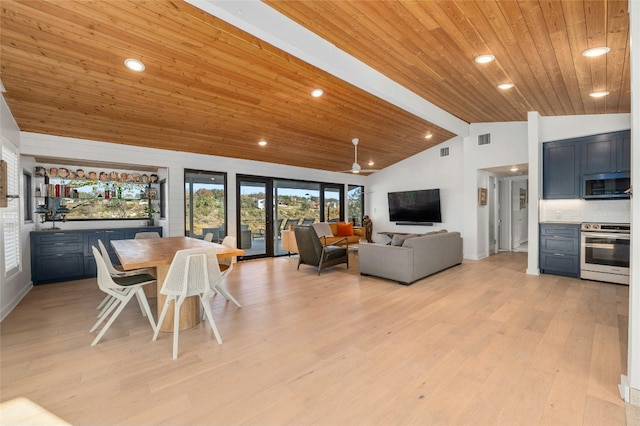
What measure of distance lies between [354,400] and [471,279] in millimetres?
3824

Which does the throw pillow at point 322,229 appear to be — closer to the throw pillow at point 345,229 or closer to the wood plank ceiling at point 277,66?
the throw pillow at point 345,229

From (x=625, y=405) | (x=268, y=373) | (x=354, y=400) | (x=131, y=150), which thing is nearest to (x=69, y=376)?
(x=268, y=373)

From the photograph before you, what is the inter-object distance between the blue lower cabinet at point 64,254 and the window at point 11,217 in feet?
2.49

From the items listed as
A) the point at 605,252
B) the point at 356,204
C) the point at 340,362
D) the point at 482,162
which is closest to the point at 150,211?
the point at 340,362

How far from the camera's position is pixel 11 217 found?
3770 mm

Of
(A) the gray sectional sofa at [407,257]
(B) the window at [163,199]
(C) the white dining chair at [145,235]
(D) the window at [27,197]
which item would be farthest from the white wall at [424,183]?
(D) the window at [27,197]

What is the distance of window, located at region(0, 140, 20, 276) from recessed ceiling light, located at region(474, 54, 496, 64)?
18.2 feet

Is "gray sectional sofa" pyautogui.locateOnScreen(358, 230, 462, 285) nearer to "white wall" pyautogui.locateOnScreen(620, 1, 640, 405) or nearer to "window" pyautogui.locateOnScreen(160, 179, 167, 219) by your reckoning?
"white wall" pyautogui.locateOnScreen(620, 1, 640, 405)

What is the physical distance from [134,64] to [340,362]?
369 centimetres

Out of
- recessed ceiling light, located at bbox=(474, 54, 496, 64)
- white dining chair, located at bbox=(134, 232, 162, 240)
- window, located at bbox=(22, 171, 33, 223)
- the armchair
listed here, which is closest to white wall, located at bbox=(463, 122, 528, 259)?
the armchair

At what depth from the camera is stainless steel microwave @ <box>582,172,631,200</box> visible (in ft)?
14.9

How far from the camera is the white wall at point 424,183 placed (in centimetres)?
756

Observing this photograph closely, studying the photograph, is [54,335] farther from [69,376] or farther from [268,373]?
[268,373]

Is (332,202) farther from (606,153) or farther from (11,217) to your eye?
(11,217)
